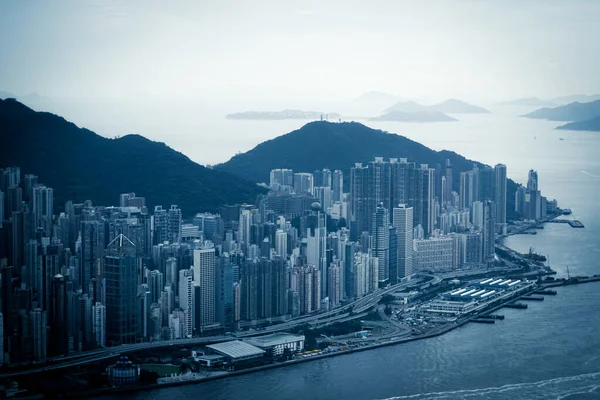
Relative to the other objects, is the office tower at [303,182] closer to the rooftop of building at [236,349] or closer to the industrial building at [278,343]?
the industrial building at [278,343]

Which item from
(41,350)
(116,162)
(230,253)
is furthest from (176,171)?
(41,350)

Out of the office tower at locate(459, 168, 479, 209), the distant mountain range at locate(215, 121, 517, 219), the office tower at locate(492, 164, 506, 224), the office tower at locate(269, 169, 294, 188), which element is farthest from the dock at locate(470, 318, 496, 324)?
the distant mountain range at locate(215, 121, 517, 219)

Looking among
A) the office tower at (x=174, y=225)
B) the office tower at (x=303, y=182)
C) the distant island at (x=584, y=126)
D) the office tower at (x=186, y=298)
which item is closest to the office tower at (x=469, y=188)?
the distant island at (x=584, y=126)

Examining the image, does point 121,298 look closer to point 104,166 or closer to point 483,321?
point 483,321

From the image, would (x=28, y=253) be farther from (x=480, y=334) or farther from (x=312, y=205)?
(x=312, y=205)

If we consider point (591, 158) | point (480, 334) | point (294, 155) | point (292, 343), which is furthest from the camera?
point (294, 155)

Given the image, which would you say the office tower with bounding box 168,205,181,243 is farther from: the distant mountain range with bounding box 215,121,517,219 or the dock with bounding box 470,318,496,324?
the distant mountain range with bounding box 215,121,517,219
